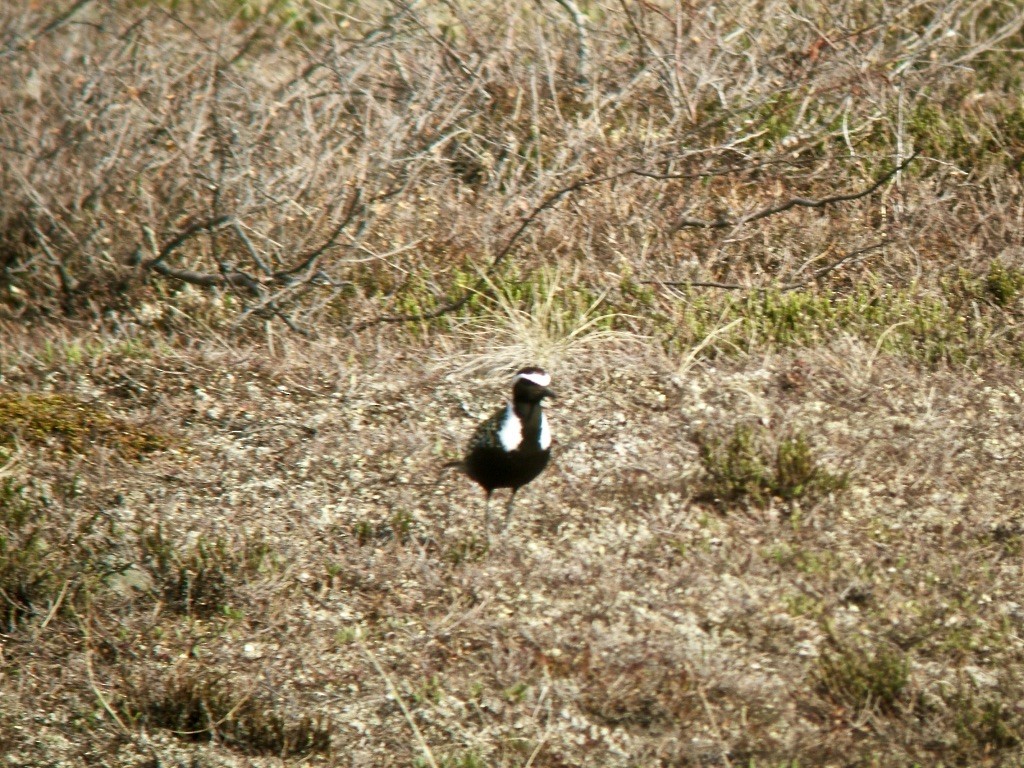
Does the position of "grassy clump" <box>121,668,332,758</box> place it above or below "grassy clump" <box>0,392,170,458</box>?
below

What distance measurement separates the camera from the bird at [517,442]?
4941 mm

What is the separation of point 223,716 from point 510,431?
1.43 metres

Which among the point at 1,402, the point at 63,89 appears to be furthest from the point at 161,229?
the point at 1,402

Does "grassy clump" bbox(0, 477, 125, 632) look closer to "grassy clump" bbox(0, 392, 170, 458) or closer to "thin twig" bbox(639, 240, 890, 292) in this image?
"grassy clump" bbox(0, 392, 170, 458)

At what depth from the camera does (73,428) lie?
5785 mm

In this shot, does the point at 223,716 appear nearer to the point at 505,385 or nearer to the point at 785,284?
the point at 505,385

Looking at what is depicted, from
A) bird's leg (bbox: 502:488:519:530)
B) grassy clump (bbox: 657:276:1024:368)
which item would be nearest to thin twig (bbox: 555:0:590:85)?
grassy clump (bbox: 657:276:1024:368)

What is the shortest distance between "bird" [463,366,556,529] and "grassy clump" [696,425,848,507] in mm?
678

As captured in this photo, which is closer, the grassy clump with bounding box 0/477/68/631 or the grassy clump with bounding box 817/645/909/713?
the grassy clump with bounding box 817/645/909/713

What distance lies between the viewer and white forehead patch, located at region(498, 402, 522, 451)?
194 inches

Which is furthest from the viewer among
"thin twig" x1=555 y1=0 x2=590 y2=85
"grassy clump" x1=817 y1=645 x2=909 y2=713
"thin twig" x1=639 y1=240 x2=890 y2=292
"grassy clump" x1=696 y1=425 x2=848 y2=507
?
"thin twig" x1=555 y1=0 x2=590 y2=85

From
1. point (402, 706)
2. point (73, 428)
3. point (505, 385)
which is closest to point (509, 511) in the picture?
point (505, 385)

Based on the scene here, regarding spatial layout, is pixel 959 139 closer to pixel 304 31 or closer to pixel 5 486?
pixel 304 31

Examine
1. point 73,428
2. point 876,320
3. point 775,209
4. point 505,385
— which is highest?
point 775,209
